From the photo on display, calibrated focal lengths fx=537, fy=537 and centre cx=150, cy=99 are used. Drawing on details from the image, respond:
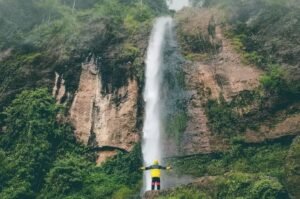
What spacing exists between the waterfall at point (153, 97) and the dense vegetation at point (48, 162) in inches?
22.4

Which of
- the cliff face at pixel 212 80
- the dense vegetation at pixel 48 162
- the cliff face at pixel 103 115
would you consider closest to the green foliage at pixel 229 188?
the dense vegetation at pixel 48 162

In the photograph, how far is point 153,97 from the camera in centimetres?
2580

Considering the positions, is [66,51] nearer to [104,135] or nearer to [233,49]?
[104,135]

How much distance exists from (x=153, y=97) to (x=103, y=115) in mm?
2551

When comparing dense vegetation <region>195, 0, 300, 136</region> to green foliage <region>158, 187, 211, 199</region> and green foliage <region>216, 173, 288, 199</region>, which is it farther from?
green foliage <region>158, 187, 211, 199</region>

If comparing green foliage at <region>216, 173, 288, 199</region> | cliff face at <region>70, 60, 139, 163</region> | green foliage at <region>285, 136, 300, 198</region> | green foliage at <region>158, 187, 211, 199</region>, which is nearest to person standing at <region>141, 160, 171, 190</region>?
green foliage at <region>158, 187, 211, 199</region>

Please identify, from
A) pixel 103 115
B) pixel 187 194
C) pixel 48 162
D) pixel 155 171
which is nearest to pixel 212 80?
pixel 103 115

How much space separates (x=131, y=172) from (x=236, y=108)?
5447mm

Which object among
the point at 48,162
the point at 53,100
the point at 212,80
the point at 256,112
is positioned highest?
the point at 212,80

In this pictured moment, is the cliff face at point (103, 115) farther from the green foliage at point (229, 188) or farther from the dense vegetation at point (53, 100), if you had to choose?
the green foliage at point (229, 188)

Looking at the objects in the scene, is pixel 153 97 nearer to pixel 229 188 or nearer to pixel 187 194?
pixel 187 194

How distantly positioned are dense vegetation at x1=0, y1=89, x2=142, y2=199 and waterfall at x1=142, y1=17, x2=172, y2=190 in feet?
1.86

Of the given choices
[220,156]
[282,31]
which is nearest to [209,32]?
[282,31]

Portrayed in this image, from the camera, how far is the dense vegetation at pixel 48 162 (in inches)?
874
